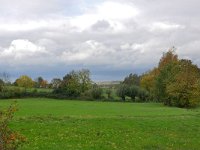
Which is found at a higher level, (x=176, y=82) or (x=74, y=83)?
(x=74, y=83)

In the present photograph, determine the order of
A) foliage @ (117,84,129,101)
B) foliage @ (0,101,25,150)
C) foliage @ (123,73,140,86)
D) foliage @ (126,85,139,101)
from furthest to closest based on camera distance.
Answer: foliage @ (123,73,140,86), foliage @ (117,84,129,101), foliage @ (126,85,139,101), foliage @ (0,101,25,150)

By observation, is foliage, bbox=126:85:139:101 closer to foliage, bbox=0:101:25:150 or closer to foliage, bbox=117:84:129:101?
foliage, bbox=117:84:129:101

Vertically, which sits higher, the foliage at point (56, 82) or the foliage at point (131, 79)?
the foliage at point (131, 79)

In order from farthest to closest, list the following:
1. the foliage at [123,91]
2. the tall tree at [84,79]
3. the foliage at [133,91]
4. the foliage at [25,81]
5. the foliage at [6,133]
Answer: the foliage at [25,81], the tall tree at [84,79], the foliage at [123,91], the foliage at [133,91], the foliage at [6,133]

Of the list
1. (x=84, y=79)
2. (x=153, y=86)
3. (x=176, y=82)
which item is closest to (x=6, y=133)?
(x=176, y=82)

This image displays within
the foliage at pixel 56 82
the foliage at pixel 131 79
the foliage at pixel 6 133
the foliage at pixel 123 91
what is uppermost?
the foliage at pixel 131 79

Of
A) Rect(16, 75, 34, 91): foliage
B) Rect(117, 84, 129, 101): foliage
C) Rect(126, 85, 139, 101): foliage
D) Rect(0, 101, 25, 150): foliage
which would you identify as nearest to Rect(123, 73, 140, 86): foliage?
Rect(16, 75, 34, 91): foliage

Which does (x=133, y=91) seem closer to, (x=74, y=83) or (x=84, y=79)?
(x=74, y=83)

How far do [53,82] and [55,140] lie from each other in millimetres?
128888

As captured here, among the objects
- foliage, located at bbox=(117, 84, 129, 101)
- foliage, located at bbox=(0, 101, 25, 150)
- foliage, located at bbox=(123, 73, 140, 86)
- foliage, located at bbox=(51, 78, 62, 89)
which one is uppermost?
foliage, located at bbox=(123, 73, 140, 86)

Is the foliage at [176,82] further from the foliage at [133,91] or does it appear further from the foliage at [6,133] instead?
the foliage at [6,133]

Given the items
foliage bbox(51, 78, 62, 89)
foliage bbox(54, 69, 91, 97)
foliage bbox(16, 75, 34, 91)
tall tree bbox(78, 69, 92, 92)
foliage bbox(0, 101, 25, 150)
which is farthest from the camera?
foliage bbox(16, 75, 34, 91)

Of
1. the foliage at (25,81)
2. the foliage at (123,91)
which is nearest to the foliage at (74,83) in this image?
the foliage at (123,91)

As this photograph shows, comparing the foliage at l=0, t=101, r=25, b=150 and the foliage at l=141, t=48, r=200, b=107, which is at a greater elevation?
the foliage at l=141, t=48, r=200, b=107
